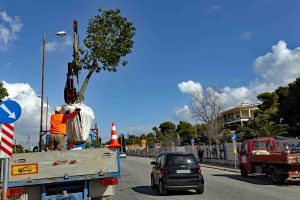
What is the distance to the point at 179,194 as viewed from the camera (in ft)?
46.0

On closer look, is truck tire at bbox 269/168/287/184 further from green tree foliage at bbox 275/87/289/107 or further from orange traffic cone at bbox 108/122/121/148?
green tree foliage at bbox 275/87/289/107

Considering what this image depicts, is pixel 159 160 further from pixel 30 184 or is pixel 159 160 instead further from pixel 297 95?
pixel 297 95

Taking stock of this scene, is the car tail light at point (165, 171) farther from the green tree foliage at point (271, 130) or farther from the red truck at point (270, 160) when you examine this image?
the green tree foliage at point (271, 130)

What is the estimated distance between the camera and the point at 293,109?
45.3m

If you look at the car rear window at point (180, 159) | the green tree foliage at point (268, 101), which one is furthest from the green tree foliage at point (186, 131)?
the car rear window at point (180, 159)

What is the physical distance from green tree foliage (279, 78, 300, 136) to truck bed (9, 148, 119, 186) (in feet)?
126

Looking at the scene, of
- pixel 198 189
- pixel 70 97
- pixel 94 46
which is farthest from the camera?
pixel 94 46

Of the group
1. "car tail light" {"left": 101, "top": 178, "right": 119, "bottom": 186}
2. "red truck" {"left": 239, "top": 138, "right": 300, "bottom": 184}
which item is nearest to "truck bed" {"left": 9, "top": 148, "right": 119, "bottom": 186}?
"car tail light" {"left": 101, "top": 178, "right": 119, "bottom": 186}

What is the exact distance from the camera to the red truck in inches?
639

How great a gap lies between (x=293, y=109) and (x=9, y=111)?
42.0 m

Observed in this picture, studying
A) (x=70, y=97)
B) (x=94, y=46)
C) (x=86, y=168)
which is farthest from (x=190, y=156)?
(x=94, y=46)

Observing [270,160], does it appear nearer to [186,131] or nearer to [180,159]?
[180,159]

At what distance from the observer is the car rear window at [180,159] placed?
1406cm

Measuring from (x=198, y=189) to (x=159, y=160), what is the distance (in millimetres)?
2211
